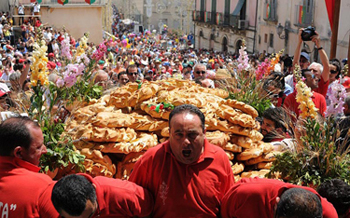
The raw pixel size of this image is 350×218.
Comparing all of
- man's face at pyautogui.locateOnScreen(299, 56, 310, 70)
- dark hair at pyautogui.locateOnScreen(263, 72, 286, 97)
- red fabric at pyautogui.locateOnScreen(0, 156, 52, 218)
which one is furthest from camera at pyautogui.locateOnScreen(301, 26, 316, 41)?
red fabric at pyautogui.locateOnScreen(0, 156, 52, 218)

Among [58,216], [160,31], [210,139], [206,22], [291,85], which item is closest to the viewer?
[58,216]

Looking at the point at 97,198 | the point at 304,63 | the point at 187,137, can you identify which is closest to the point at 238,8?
the point at 304,63

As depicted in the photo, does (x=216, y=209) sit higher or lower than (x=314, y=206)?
lower

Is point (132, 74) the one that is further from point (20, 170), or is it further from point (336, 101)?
point (20, 170)

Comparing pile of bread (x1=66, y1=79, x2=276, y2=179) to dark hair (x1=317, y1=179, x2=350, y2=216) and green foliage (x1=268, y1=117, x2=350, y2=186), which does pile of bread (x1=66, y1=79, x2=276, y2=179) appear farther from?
dark hair (x1=317, y1=179, x2=350, y2=216)

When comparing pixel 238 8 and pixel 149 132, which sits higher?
pixel 238 8

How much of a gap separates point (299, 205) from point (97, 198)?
105 cm

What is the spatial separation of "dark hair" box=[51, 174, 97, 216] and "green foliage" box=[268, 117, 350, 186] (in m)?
1.68

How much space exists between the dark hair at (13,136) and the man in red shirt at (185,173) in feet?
2.27

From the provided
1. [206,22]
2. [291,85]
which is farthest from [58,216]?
[206,22]

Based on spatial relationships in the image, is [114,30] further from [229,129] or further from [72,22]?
[229,129]

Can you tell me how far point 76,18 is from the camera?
27.2 m

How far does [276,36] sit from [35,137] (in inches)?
1000

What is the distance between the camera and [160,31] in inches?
1954
